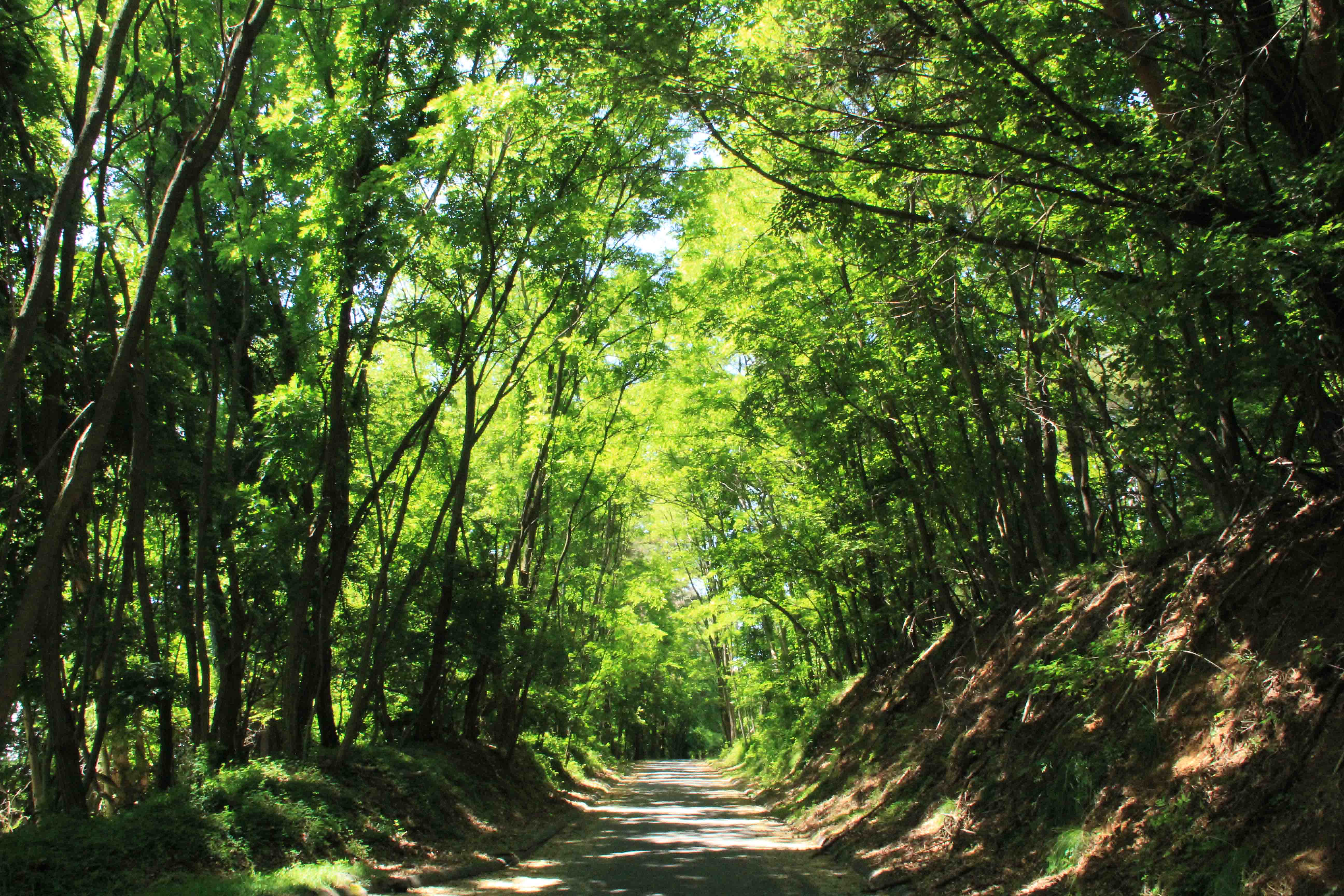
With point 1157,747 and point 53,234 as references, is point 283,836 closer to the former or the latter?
point 53,234

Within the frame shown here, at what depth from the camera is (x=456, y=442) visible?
15820 mm

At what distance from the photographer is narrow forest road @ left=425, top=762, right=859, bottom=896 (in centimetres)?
698

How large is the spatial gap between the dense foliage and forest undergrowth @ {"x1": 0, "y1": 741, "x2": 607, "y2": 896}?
988 millimetres

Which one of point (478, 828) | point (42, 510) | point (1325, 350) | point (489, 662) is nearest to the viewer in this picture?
point (1325, 350)

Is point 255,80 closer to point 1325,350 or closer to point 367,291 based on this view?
point 367,291

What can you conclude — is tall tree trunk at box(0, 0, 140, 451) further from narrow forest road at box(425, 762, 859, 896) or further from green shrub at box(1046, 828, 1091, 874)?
green shrub at box(1046, 828, 1091, 874)

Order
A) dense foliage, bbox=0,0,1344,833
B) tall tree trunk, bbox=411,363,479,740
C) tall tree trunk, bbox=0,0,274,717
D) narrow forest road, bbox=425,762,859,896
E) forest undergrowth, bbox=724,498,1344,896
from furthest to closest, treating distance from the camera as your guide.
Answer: tall tree trunk, bbox=411,363,479,740 < narrow forest road, bbox=425,762,859,896 < dense foliage, bbox=0,0,1344,833 < tall tree trunk, bbox=0,0,274,717 < forest undergrowth, bbox=724,498,1344,896

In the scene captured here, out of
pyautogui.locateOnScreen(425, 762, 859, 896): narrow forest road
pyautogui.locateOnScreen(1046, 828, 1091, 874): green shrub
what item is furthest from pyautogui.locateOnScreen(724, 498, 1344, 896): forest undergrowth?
pyautogui.locateOnScreen(425, 762, 859, 896): narrow forest road

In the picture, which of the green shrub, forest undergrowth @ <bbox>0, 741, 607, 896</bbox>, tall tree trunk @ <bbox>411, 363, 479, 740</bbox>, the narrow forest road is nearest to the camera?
the green shrub

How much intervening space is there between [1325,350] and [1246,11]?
2096 mm

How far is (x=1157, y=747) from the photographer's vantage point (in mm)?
5488

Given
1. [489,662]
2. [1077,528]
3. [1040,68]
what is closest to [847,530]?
[1077,528]

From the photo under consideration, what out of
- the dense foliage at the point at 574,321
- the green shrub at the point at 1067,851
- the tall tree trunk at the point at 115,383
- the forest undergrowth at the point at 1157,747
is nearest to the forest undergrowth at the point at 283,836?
the dense foliage at the point at 574,321

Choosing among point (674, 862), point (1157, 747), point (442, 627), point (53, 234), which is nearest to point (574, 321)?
point (442, 627)
